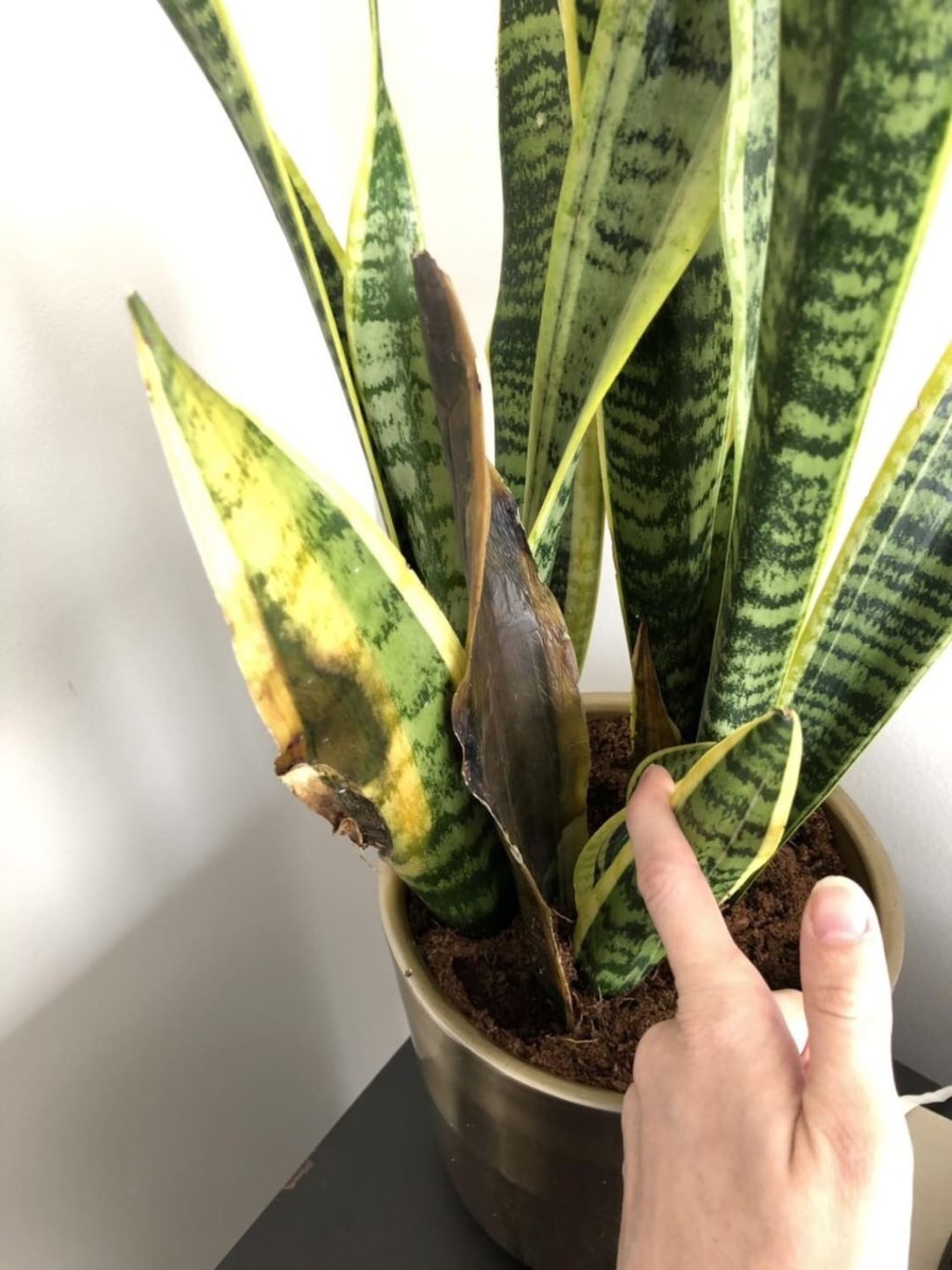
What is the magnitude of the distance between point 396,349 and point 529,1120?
319 millimetres

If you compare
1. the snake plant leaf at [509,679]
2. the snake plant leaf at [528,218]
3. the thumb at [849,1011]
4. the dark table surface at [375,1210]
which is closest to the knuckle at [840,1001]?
the thumb at [849,1011]

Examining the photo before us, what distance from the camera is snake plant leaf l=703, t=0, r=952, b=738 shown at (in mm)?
203

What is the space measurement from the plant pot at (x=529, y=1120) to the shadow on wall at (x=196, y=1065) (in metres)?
0.23

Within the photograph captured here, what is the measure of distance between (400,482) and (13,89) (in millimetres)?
253

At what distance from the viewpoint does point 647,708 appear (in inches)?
17.3

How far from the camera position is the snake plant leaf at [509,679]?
0.28 metres

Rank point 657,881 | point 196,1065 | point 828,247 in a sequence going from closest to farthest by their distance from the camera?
point 828,247 < point 657,881 < point 196,1065

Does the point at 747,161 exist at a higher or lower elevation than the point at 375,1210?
higher

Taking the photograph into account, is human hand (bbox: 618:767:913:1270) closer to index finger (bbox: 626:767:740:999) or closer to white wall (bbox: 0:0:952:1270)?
index finger (bbox: 626:767:740:999)

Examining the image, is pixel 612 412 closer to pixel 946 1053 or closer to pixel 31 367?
pixel 31 367

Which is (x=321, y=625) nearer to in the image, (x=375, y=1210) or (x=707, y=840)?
(x=707, y=840)

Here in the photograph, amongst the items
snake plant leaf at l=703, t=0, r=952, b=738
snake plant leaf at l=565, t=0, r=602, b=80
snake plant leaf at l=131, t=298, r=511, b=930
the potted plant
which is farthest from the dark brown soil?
snake plant leaf at l=565, t=0, r=602, b=80

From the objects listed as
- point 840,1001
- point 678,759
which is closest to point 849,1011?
point 840,1001

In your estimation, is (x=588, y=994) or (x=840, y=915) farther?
(x=588, y=994)
